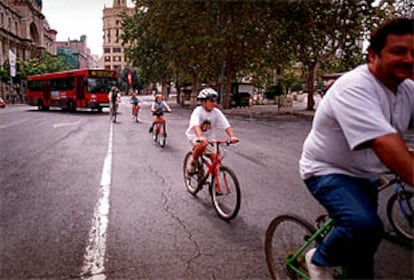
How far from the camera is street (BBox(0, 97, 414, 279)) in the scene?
3365mm

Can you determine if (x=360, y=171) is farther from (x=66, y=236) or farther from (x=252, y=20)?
(x=252, y=20)

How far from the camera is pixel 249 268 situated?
3311 mm

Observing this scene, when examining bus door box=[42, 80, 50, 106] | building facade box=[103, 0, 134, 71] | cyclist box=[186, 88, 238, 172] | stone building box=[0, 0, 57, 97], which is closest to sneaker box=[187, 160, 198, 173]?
cyclist box=[186, 88, 238, 172]

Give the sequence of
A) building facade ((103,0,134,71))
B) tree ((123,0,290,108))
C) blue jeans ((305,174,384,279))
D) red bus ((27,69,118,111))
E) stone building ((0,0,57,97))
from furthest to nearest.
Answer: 1. building facade ((103,0,134,71))
2. stone building ((0,0,57,97))
3. tree ((123,0,290,108))
4. red bus ((27,69,118,111))
5. blue jeans ((305,174,384,279))

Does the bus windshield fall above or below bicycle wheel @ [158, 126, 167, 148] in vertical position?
above

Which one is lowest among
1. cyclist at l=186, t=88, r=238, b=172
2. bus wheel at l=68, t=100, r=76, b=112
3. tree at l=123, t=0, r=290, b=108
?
bus wheel at l=68, t=100, r=76, b=112

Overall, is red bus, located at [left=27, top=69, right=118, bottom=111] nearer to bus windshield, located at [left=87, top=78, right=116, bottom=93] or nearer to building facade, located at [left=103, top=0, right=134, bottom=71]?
bus windshield, located at [left=87, top=78, right=116, bottom=93]

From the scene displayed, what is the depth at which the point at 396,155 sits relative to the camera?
173 cm

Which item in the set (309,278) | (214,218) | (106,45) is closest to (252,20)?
(214,218)

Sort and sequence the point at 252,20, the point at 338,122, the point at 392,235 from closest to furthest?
the point at 338,122 < the point at 392,235 < the point at 252,20

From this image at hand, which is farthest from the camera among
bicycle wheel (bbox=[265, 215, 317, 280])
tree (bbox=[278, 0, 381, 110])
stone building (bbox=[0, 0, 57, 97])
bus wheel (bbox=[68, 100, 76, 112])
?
stone building (bbox=[0, 0, 57, 97])

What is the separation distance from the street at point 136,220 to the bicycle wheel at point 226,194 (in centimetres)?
13

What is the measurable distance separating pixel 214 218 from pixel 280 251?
1.88 metres

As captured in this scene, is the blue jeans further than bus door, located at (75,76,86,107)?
No
